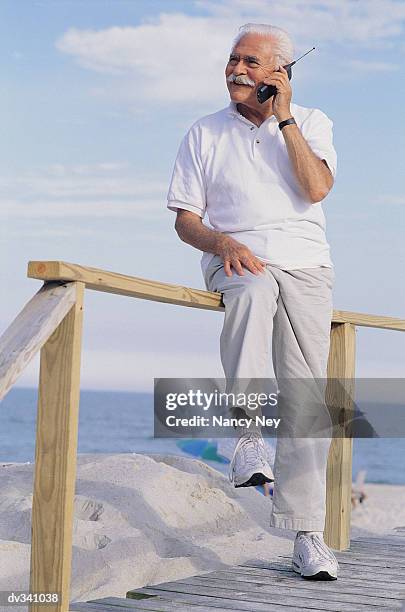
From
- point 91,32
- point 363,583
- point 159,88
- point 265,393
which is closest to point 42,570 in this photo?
point 265,393

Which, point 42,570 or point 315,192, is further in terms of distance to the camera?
point 315,192

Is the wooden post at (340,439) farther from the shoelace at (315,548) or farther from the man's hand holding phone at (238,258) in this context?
the man's hand holding phone at (238,258)

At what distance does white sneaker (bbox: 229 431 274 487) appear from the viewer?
10.5 ft

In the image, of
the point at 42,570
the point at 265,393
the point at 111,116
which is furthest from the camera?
the point at 111,116

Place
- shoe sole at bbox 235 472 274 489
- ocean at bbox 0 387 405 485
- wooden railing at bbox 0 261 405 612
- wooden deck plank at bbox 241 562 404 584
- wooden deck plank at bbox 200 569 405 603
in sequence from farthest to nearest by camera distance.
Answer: ocean at bbox 0 387 405 485, wooden deck plank at bbox 241 562 404 584, wooden deck plank at bbox 200 569 405 603, shoe sole at bbox 235 472 274 489, wooden railing at bbox 0 261 405 612

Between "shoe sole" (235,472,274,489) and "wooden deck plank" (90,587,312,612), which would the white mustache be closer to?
"shoe sole" (235,472,274,489)

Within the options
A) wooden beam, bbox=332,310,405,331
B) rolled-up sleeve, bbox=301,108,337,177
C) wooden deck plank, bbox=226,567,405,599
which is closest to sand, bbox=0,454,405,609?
wooden deck plank, bbox=226,567,405,599

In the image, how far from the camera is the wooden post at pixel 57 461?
2.72m

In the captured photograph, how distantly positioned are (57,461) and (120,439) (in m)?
39.8

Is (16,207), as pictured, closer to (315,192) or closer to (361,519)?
(361,519)

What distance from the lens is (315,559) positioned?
372 cm

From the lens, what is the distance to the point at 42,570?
9.05ft

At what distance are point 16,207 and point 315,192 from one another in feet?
129

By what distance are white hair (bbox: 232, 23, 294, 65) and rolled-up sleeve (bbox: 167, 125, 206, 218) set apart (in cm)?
39
